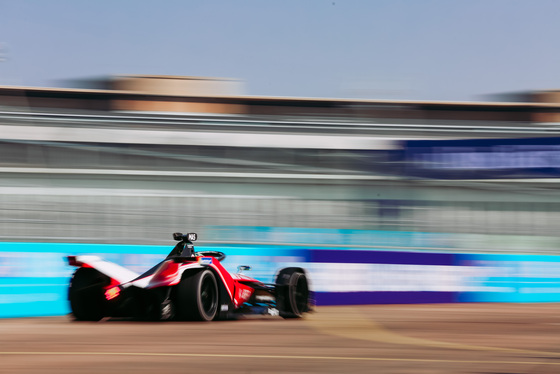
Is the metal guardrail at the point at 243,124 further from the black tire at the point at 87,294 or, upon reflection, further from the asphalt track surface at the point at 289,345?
the black tire at the point at 87,294

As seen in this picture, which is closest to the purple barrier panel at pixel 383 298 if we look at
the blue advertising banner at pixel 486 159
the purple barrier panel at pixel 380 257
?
the purple barrier panel at pixel 380 257

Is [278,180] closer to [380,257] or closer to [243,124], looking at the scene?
[243,124]

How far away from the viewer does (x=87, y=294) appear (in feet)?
26.2

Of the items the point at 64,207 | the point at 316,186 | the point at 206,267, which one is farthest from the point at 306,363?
the point at 316,186

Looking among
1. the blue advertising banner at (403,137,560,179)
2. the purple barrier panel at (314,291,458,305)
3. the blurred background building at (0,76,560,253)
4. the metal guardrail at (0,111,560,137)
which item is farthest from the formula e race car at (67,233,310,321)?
the metal guardrail at (0,111,560,137)

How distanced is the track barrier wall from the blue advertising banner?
5.62 meters

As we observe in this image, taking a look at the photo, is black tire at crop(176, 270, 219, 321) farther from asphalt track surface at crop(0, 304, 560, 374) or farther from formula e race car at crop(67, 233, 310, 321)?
asphalt track surface at crop(0, 304, 560, 374)

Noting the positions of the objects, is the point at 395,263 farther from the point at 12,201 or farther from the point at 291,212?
the point at 12,201

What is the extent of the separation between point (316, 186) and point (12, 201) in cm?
808

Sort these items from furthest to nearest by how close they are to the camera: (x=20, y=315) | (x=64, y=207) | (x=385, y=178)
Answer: (x=385, y=178)
(x=64, y=207)
(x=20, y=315)

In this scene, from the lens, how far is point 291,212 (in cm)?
1933

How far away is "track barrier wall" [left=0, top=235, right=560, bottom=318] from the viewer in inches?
458

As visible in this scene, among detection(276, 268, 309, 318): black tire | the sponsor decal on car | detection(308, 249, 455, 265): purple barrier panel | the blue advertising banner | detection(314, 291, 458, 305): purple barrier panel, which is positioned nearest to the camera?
the sponsor decal on car

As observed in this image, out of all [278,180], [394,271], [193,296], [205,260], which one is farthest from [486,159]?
[193,296]
